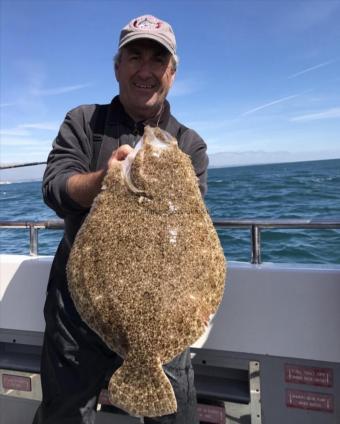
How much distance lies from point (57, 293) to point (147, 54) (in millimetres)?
1525

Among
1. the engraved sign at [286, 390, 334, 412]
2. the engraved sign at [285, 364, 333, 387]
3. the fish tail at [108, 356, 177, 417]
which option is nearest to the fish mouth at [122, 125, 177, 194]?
the fish tail at [108, 356, 177, 417]

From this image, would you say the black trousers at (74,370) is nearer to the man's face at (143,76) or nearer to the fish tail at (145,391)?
the fish tail at (145,391)

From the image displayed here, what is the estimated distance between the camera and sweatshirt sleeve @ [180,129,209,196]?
95.1 inches

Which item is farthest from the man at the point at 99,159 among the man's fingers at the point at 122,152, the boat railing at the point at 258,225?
the boat railing at the point at 258,225

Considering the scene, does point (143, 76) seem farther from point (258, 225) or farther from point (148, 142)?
point (258, 225)

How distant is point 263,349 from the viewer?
284 cm

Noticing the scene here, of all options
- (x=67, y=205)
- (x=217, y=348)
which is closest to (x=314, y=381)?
(x=217, y=348)

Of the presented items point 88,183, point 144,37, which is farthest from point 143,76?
point 88,183

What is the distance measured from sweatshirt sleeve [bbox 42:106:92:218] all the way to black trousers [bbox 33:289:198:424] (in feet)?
2.31

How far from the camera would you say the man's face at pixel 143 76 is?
7.31 feet

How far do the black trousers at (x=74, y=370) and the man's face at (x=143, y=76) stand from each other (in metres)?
1.25

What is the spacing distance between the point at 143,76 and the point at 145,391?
164 centimetres

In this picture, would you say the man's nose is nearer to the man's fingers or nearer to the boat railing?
the man's fingers

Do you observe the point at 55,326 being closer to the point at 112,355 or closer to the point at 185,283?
the point at 112,355
